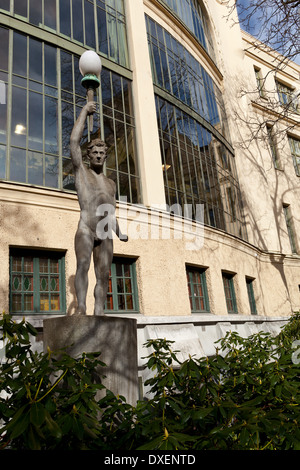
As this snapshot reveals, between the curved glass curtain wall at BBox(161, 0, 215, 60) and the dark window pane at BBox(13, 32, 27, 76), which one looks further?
the curved glass curtain wall at BBox(161, 0, 215, 60)

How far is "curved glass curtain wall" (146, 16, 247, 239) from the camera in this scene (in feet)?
45.3

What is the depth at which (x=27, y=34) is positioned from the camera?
34.3 ft

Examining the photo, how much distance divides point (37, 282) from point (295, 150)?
2094cm

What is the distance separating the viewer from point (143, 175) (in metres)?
12.3

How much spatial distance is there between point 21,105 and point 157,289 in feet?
20.7

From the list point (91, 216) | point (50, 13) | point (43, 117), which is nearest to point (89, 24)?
point (50, 13)

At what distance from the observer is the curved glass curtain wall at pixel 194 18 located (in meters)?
16.8

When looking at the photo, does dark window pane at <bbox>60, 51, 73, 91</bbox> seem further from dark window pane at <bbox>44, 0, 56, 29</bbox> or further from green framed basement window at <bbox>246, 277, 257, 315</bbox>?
green framed basement window at <bbox>246, 277, 257, 315</bbox>

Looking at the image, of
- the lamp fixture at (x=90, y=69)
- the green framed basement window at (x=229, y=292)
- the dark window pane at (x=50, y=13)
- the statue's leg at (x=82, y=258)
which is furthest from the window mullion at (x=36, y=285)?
the green framed basement window at (x=229, y=292)

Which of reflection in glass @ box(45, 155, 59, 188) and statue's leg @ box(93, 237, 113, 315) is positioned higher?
reflection in glass @ box(45, 155, 59, 188)

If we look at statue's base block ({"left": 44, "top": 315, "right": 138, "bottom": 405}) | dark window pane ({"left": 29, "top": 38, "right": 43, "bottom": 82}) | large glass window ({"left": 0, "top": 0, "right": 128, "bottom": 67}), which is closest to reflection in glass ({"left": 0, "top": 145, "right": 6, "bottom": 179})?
dark window pane ({"left": 29, "top": 38, "right": 43, "bottom": 82})

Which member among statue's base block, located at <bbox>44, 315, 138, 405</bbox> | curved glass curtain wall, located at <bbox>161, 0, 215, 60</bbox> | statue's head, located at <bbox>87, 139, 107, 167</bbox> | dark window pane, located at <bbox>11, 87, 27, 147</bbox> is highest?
curved glass curtain wall, located at <bbox>161, 0, 215, 60</bbox>

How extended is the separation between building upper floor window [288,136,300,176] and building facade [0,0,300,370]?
576cm
